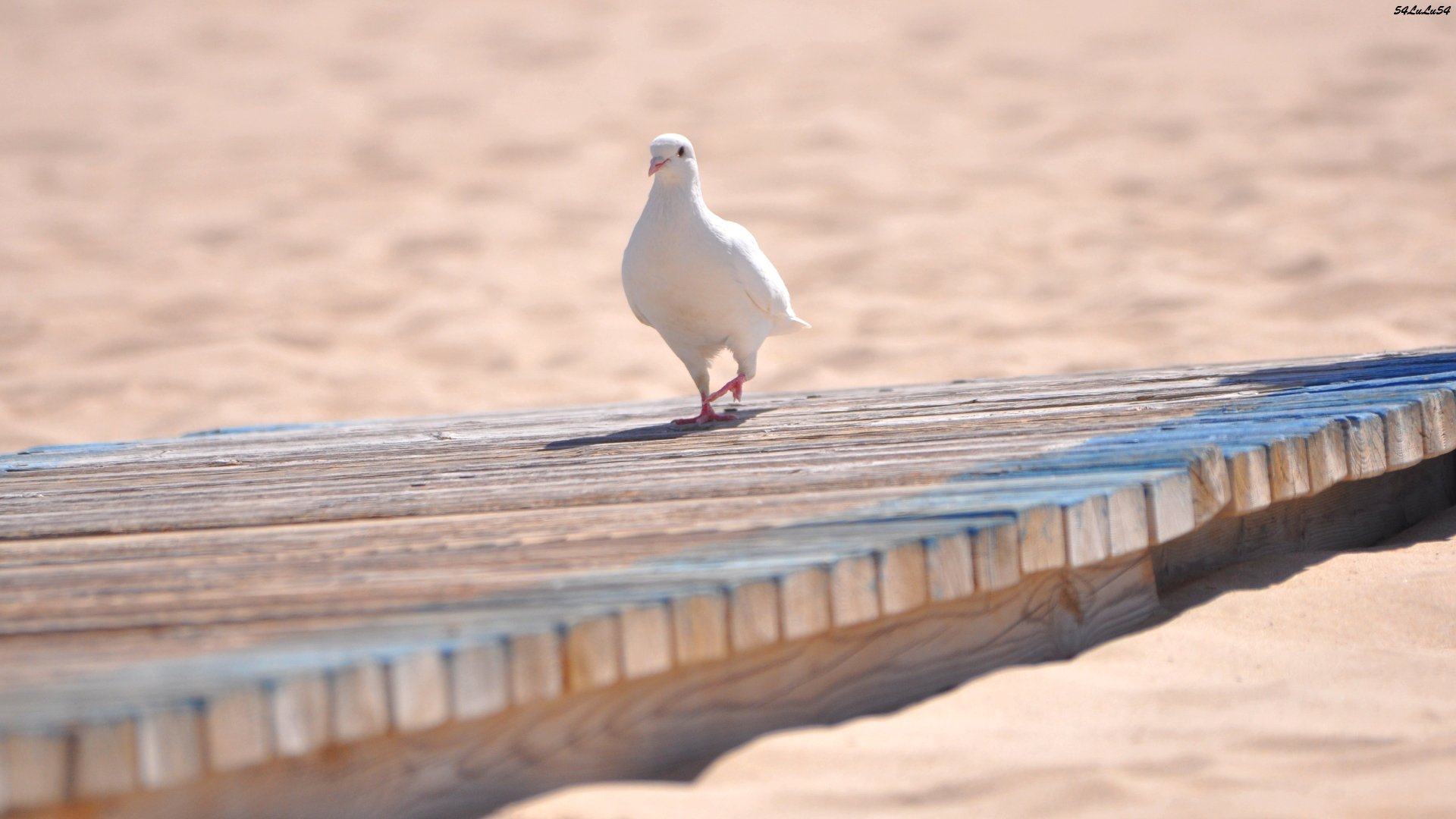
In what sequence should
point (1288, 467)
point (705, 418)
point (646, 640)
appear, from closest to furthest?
point (646, 640) < point (1288, 467) < point (705, 418)

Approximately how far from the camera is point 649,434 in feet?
13.1

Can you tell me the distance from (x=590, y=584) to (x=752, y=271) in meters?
1.95

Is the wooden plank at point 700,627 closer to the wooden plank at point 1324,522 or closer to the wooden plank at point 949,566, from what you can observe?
the wooden plank at point 949,566

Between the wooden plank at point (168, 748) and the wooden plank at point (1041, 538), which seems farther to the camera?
the wooden plank at point (1041, 538)

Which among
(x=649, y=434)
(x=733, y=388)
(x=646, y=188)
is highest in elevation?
(x=646, y=188)

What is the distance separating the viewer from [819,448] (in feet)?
10.9

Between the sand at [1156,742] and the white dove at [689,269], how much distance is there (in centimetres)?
167

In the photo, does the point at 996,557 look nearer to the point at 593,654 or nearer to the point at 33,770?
the point at 593,654

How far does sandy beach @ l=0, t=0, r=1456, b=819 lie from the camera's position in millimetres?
8797

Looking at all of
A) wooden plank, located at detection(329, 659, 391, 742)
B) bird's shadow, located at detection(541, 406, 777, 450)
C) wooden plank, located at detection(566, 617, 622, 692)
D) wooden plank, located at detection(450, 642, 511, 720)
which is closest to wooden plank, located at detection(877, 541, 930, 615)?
wooden plank, located at detection(566, 617, 622, 692)

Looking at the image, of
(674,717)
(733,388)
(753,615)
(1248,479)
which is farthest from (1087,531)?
(733,388)

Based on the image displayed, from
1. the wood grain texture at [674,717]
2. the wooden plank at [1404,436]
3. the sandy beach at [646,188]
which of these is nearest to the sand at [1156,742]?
the wood grain texture at [674,717]

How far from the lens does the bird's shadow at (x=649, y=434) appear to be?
385cm

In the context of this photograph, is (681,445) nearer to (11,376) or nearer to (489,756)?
(489,756)
